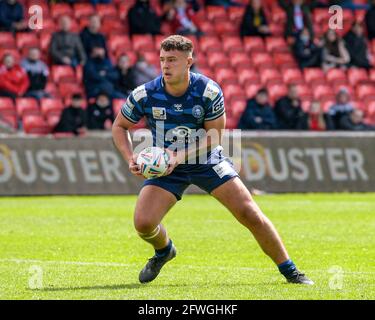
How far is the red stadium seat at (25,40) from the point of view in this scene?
24.7 m

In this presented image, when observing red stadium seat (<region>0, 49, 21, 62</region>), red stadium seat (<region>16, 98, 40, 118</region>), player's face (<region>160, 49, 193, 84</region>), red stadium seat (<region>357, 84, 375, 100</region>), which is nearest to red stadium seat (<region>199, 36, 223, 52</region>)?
red stadium seat (<region>357, 84, 375, 100</region>)

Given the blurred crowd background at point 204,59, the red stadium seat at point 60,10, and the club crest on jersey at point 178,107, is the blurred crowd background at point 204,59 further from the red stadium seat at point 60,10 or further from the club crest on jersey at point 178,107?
the club crest on jersey at point 178,107

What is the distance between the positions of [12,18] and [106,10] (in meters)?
3.04

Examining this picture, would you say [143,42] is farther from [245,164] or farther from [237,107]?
[245,164]

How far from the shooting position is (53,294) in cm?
901

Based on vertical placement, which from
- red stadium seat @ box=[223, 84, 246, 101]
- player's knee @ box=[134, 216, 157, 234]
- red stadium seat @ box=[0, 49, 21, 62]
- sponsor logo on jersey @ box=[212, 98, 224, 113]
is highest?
sponsor logo on jersey @ box=[212, 98, 224, 113]

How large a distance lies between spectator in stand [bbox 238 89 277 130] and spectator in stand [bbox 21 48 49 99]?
4468 millimetres

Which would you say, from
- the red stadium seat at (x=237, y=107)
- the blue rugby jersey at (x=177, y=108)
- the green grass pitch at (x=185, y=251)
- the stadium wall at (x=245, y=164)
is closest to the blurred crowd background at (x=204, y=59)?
the red stadium seat at (x=237, y=107)

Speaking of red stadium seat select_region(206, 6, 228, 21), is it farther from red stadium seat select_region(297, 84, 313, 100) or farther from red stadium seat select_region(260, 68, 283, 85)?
red stadium seat select_region(297, 84, 313, 100)

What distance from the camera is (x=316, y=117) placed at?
24.9 m

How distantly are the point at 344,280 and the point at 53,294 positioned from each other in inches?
108

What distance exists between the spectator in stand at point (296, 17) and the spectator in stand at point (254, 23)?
1.91 feet

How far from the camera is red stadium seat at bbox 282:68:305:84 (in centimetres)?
2739
